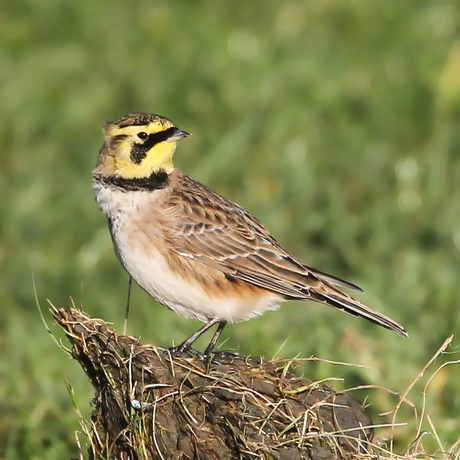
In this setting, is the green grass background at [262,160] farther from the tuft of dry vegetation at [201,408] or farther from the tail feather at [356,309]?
the tuft of dry vegetation at [201,408]

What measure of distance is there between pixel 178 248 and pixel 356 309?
1205 millimetres

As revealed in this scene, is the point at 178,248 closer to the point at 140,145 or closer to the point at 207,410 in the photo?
the point at 140,145

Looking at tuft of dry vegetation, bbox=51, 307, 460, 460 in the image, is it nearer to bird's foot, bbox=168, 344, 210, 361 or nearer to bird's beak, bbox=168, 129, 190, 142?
bird's foot, bbox=168, 344, 210, 361

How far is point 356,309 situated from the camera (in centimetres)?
648

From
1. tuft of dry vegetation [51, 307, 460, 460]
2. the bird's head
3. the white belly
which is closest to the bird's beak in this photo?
the bird's head

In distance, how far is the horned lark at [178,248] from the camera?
662 cm

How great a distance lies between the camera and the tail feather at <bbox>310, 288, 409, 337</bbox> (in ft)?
20.7

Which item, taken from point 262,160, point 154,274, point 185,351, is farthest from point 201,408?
point 262,160

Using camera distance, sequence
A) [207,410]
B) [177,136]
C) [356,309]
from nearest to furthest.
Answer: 1. [207,410]
2. [356,309]
3. [177,136]

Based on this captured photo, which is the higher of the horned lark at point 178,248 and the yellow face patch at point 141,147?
the yellow face patch at point 141,147

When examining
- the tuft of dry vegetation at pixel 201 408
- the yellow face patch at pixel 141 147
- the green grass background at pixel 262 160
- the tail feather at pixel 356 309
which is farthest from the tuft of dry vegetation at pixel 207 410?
the green grass background at pixel 262 160

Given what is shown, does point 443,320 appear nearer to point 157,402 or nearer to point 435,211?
point 435,211

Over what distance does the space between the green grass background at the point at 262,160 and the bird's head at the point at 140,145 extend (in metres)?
1.59

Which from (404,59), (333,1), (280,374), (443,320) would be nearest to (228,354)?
(280,374)
